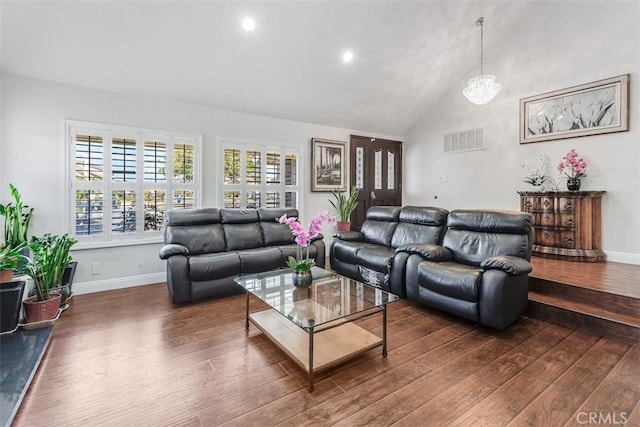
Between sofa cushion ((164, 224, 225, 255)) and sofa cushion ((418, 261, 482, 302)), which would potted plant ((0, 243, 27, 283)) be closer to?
sofa cushion ((164, 224, 225, 255))

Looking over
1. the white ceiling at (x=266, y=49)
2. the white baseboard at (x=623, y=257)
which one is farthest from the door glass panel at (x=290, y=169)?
the white baseboard at (x=623, y=257)

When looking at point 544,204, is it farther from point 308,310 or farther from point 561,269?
point 308,310

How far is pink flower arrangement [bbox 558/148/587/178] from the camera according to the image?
4238mm

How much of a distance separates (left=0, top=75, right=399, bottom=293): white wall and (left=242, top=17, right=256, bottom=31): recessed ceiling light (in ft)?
4.78

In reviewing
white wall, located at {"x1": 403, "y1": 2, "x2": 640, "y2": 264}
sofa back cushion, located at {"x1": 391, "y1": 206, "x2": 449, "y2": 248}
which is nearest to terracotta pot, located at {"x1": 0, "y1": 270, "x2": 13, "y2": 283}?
sofa back cushion, located at {"x1": 391, "y1": 206, "x2": 449, "y2": 248}

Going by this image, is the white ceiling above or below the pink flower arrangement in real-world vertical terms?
above

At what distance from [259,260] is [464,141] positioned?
14.7ft

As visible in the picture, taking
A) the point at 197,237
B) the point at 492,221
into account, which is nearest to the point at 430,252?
the point at 492,221

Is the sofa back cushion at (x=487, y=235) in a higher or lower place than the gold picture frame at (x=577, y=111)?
lower

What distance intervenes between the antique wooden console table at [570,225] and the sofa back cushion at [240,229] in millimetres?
4152

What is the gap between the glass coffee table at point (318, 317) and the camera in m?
2.03

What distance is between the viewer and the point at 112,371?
2070 millimetres

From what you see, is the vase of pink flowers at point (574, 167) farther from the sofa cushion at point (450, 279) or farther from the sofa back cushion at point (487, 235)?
the sofa cushion at point (450, 279)

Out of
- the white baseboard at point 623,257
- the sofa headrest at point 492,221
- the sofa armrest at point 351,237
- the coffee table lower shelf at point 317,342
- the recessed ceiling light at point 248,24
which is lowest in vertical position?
the coffee table lower shelf at point 317,342
